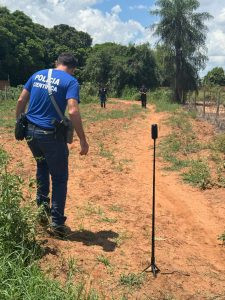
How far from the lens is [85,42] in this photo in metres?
63.2

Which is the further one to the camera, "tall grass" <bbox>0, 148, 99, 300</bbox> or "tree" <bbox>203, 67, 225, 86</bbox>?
"tree" <bbox>203, 67, 225, 86</bbox>

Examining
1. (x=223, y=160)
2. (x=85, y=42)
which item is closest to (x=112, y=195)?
(x=223, y=160)

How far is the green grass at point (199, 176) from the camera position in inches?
307

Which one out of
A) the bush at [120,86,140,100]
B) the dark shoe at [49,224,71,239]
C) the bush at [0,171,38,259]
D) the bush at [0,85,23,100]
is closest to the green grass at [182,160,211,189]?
the dark shoe at [49,224,71,239]

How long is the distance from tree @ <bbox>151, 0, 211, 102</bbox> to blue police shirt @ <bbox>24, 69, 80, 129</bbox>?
30521 millimetres

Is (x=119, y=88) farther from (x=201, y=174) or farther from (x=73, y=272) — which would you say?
(x=73, y=272)

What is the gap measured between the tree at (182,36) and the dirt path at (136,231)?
2590cm

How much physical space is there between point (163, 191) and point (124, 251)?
2.93 metres

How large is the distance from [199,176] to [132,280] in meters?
4.46

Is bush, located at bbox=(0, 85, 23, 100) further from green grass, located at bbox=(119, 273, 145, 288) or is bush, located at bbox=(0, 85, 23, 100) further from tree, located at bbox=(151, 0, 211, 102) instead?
green grass, located at bbox=(119, 273, 145, 288)

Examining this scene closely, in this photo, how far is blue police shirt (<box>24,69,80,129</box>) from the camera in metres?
4.50

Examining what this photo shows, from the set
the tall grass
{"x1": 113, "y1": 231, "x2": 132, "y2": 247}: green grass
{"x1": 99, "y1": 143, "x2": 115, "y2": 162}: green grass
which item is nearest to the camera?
the tall grass

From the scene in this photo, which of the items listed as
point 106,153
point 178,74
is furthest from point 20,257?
point 178,74

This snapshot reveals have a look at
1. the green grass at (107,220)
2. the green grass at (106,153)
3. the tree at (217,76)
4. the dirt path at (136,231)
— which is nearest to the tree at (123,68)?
the tree at (217,76)
